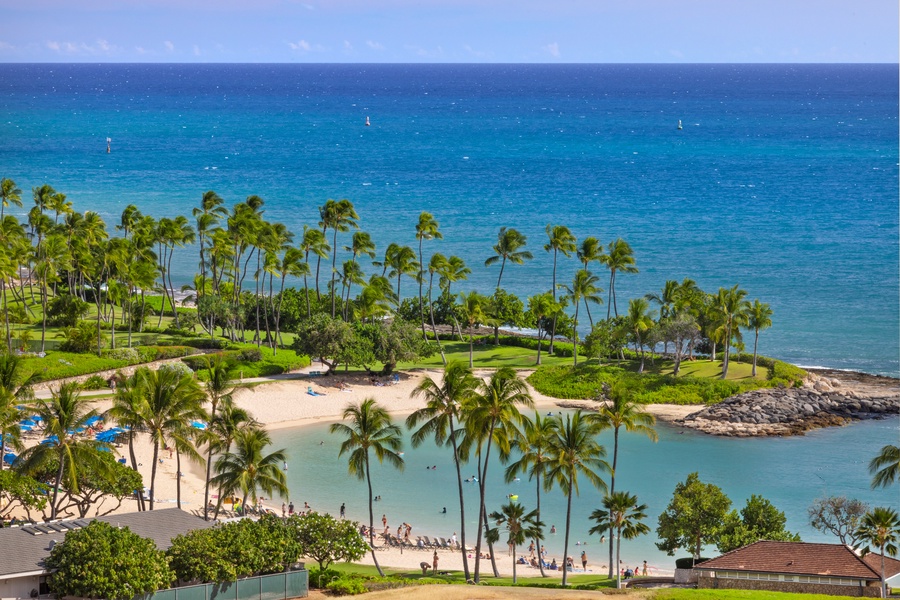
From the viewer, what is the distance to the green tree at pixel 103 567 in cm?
3638

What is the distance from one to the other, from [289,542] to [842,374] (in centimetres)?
5568

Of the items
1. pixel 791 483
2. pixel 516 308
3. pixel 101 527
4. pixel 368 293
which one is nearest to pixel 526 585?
pixel 101 527

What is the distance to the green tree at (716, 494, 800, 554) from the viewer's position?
47.8 m

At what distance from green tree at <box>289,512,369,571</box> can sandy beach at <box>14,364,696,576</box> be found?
12.5m

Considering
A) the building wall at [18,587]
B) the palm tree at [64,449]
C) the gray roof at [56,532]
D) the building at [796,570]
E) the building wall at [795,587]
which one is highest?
the palm tree at [64,449]

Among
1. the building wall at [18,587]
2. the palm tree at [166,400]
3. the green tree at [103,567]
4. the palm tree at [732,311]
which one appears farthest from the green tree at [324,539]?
the palm tree at [732,311]

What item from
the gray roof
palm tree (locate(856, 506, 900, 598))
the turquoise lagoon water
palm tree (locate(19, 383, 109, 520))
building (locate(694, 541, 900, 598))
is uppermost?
palm tree (locate(19, 383, 109, 520))

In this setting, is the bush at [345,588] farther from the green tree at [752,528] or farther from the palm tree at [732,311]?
the palm tree at [732,311]

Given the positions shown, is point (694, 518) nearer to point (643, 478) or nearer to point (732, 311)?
point (643, 478)

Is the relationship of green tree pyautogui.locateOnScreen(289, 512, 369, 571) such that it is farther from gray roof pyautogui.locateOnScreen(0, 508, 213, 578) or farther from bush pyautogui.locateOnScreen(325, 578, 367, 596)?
gray roof pyautogui.locateOnScreen(0, 508, 213, 578)

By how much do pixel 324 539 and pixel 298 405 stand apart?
30.5 meters

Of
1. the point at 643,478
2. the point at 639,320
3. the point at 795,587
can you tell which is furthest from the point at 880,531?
the point at 639,320

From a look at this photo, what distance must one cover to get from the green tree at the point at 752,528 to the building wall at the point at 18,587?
27601 millimetres

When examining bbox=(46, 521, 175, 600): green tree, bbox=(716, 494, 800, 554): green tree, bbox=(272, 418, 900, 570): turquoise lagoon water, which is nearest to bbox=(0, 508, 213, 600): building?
bbox=(46, 521, 175, 600): green tree
